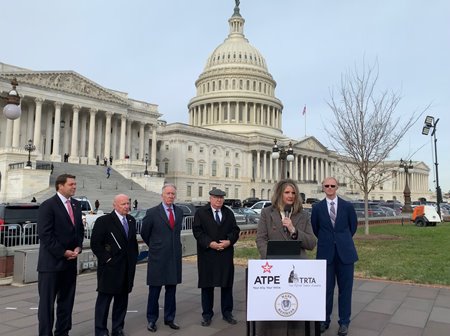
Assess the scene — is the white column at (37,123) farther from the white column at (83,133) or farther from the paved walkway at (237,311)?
the paved walkway at (237,311)

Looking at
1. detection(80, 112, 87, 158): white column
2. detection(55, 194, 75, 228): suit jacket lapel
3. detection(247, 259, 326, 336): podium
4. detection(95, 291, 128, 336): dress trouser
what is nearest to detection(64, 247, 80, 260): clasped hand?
detection(55, 194, 75, 228): suit jacket lapel

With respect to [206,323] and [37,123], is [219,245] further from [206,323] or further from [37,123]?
[37,123]

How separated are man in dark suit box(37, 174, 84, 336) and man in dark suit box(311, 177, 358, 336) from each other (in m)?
3.81

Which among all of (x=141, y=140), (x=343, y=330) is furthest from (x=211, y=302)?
Result: (x=141, y=140)

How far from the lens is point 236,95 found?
102688 mm

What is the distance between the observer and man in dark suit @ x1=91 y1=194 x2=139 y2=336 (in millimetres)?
5898

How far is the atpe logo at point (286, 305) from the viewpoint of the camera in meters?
4.84

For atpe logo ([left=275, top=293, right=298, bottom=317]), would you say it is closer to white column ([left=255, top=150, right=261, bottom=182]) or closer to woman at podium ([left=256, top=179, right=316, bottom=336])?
woman at podium ([left=256, top=179, right=316, bottom=336])

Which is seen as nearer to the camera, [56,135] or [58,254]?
[58,254]

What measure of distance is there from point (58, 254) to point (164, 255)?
1.73 meters

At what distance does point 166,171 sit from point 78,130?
74.2ft

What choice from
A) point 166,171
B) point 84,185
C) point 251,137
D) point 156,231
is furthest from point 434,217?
point 251,137

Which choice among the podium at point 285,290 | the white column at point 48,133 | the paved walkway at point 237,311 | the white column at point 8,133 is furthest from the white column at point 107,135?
the podium at point 285,290

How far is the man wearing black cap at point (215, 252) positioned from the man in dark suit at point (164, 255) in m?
0.40
